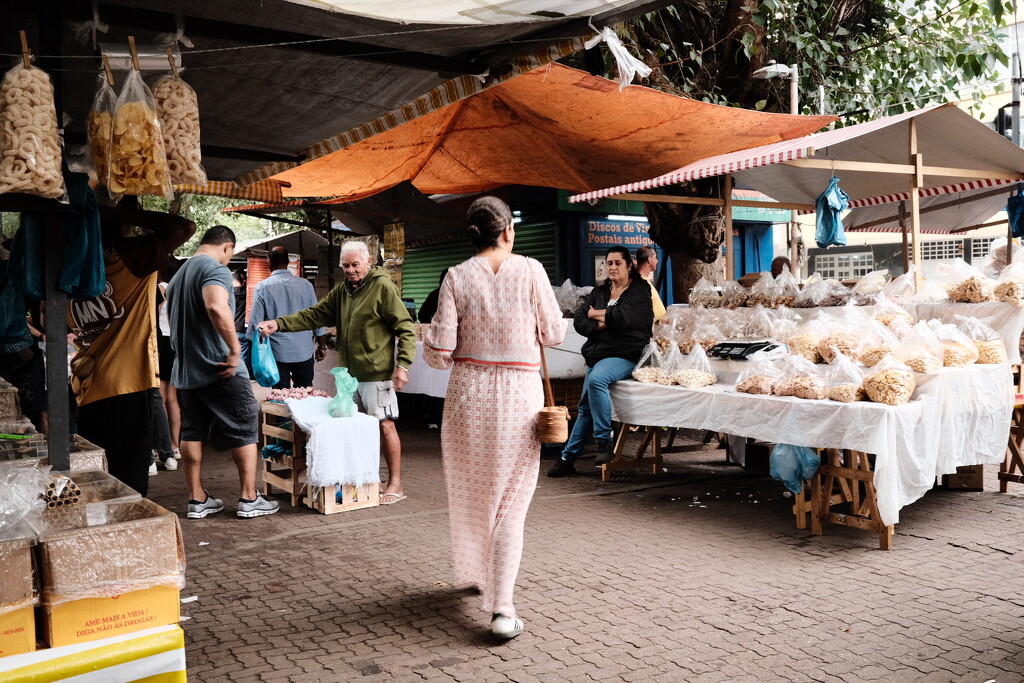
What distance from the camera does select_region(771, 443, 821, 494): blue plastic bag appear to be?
5.50 meters

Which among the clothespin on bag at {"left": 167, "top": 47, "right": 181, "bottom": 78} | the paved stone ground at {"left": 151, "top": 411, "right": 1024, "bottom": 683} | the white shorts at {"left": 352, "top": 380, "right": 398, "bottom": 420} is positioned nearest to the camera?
the clothespin on bag at {"left": 167, "top": 47, "right": 181, "bottom": 78}

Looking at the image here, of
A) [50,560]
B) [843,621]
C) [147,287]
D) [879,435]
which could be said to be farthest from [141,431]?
[879,435]

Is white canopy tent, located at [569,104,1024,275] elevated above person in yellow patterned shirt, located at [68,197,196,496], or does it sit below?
above

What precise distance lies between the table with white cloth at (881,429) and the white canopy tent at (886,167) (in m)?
1.97

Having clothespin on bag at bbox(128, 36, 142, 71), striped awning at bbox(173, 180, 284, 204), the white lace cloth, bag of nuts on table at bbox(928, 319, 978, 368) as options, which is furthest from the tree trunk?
clothespin on bag at bbox(128, 36, 142, 71)

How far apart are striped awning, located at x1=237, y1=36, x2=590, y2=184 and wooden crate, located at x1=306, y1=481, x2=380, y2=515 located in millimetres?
2459

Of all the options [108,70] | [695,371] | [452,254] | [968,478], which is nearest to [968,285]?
[968,478]

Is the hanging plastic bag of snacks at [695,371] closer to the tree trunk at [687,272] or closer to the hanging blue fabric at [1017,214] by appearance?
the tree trunk at [687,272]

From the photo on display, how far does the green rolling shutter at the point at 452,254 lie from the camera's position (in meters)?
12.4

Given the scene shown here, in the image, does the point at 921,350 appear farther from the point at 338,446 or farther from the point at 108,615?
the point at 108,615

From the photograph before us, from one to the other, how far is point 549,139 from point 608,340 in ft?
8.25

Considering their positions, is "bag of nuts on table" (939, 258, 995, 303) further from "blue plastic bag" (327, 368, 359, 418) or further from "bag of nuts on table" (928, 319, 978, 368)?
"blue plastic bag" (327, 368, 359, 418)

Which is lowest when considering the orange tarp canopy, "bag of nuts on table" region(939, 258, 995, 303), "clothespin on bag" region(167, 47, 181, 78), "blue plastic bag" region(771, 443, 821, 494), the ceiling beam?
"blue plastic bag" region(771, 443, 821, 494)

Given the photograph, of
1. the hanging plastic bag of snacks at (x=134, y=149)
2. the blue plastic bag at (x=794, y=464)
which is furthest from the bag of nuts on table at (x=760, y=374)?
the hanging plastic bag of snacks at (x=134, y=149)
